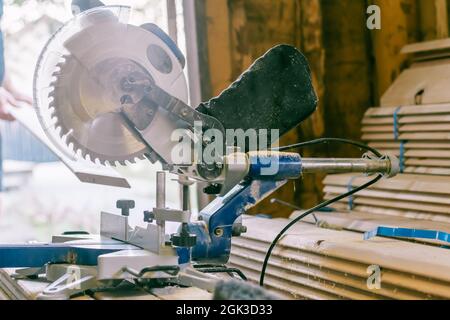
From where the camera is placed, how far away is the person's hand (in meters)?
2.63

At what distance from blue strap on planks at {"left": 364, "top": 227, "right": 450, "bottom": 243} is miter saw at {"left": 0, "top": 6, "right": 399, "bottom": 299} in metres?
0.48

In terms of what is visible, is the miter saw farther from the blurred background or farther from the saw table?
the blurred background

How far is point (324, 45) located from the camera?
3.11 metres

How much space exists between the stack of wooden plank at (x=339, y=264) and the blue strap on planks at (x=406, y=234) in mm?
39

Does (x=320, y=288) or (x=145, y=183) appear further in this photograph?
(x=145, y=183)

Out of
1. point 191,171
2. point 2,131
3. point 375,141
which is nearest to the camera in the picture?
point 191,171

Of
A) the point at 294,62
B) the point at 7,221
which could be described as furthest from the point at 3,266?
the point at 7,221

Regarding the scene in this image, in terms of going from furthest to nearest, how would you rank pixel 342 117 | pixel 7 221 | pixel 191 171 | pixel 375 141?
pixel 7 221 → pixel 342 117 → pixel 375 141 → pixel 191 171

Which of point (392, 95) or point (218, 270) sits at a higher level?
→ point (392, 95)

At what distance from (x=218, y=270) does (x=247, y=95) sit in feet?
1.55

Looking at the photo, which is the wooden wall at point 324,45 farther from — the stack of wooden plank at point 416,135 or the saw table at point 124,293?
the saw table at point 124,293

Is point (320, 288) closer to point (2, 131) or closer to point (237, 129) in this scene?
point (237, 129)

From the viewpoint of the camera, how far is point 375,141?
289 centimetres

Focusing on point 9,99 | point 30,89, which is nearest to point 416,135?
point 30,89
